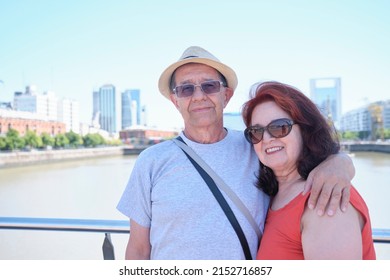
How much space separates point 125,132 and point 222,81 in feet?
209

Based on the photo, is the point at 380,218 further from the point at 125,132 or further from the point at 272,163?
the point at 125,132

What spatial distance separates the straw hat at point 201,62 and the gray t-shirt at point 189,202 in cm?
29

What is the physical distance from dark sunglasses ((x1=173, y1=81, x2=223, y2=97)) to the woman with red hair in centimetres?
16

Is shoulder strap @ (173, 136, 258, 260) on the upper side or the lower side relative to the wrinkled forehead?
lower

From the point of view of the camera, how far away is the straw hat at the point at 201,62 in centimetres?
126

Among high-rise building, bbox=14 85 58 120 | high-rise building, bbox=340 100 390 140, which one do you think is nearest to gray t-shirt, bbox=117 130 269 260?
high-rise building, bbox=340 100 390 140

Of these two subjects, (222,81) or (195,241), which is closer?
(195,241)

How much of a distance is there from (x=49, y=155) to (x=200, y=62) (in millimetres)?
34920

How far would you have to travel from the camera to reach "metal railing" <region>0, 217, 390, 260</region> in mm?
1318

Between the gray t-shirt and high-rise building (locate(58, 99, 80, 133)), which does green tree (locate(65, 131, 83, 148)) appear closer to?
high-rise building (locate(58, 99, 80, 133))

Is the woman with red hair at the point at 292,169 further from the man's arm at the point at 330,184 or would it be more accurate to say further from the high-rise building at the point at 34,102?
the high-rise building at the point at 34,102

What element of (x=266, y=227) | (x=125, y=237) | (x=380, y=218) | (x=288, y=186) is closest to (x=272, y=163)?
(x=288, y=186)

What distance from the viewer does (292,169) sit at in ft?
3.60
